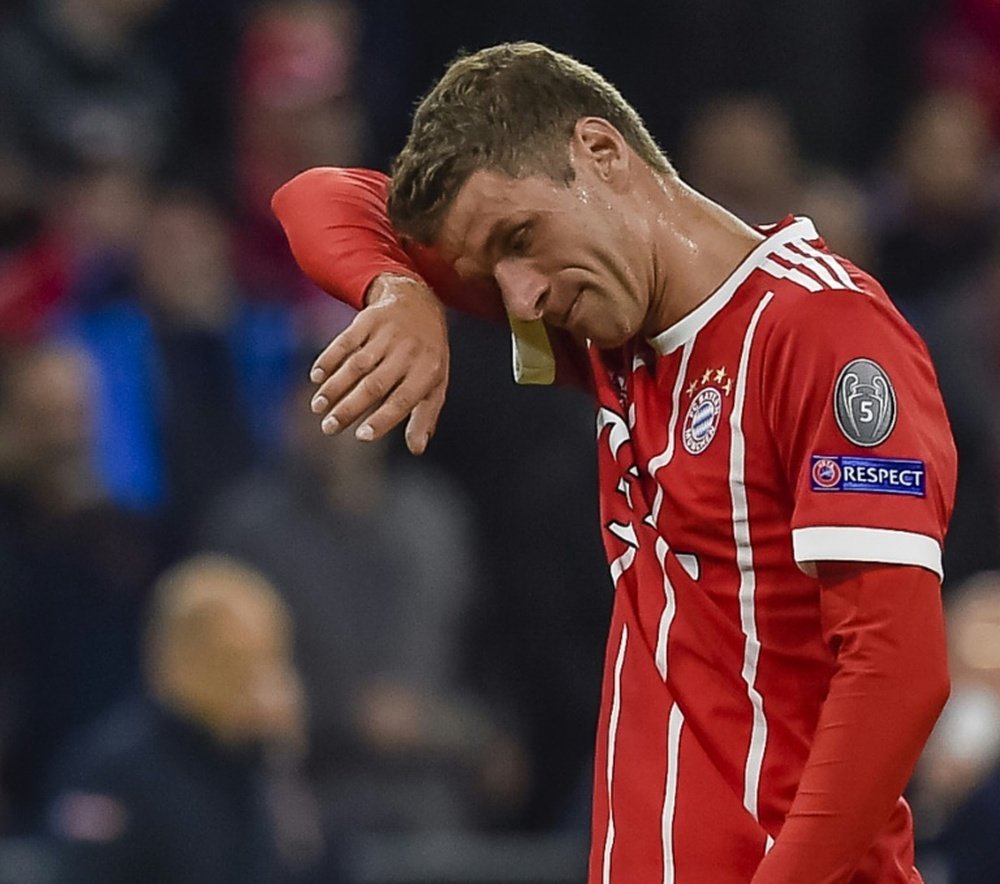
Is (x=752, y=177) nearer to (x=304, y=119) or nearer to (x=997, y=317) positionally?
(x=997, y=317)

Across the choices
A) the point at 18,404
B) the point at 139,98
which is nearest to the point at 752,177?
the point at 139,98

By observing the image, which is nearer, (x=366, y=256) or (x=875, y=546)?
(x=875, y=546)

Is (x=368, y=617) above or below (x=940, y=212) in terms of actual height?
below

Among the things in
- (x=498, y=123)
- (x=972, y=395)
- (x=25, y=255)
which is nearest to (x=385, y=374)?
(x=498, y=123)

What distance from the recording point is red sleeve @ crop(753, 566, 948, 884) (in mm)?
2324

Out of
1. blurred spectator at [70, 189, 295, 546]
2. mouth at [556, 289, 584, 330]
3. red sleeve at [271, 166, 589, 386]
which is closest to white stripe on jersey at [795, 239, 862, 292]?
mouth at [556, 289, 584, 330]

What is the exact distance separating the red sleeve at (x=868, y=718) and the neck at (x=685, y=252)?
44 cm

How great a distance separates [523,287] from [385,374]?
195 mm

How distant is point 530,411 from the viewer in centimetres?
593

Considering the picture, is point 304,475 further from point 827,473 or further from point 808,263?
point 827,473

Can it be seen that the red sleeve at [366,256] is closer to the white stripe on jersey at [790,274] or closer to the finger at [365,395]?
the finger at [365,395]

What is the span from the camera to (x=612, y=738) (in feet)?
8.93

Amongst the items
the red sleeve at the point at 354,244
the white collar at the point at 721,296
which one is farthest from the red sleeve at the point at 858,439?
the red sleeve at the point at 354,244

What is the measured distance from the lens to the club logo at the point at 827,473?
2.36m
